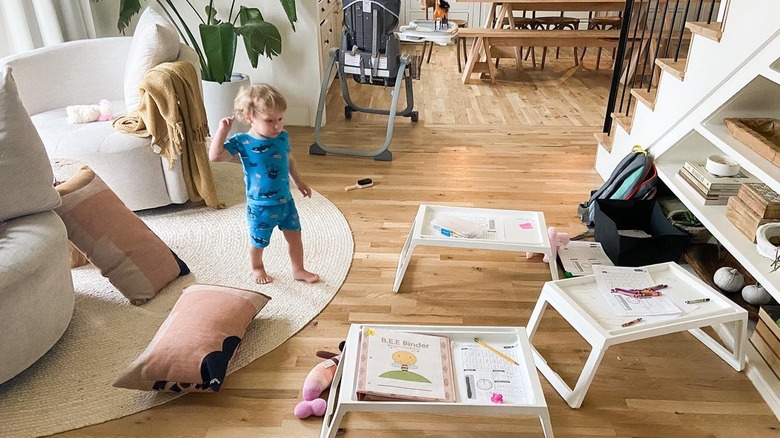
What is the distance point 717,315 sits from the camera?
1.72m

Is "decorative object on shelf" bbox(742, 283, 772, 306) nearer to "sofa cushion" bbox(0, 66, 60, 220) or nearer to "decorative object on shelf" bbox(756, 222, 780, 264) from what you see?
"decorative object on shelf" bbox(756, 222, 780, 264)

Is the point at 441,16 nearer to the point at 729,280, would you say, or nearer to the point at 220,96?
the point at 220,96

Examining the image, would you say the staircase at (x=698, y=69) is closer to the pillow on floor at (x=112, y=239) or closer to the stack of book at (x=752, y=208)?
the stack of book at (x=752, y=208)

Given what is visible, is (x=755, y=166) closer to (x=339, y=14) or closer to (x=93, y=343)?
(x=93, y=343)

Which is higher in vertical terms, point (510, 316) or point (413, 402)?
point (413, 402)

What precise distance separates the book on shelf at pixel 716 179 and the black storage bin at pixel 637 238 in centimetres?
21

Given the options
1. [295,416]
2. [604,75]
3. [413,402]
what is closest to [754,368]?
[413,402]

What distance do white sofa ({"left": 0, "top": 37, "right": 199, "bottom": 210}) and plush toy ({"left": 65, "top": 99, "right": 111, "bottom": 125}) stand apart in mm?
48

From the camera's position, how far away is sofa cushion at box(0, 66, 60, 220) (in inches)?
69.7

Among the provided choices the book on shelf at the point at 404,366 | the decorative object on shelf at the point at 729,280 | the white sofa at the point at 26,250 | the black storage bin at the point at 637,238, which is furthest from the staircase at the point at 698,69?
the white sofa at the point at 26,250

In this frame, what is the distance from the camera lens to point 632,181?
2654 millimetres

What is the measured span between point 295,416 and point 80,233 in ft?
3.62

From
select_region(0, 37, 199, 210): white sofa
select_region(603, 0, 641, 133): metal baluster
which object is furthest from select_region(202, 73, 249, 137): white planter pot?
select_region(603, 0, 641, 133): metal baluster

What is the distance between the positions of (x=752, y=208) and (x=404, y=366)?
147 cm
